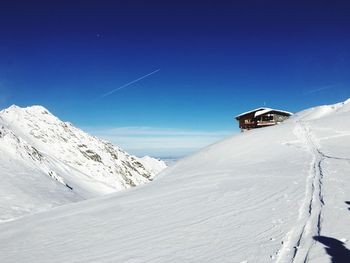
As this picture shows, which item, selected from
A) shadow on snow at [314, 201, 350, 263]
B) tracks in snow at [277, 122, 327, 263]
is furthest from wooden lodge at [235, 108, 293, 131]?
shadow on snow at [314, 201, 350, 263]

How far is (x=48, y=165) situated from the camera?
93.1 m

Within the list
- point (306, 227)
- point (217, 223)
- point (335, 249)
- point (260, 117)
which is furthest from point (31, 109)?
point (335, 249)

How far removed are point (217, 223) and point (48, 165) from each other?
89.5 m

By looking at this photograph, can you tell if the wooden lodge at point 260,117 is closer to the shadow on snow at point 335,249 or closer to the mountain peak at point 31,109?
the shadow on snow at point 335,249

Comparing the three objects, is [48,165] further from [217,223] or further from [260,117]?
[217,223]

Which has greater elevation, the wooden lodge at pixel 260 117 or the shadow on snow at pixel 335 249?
the wooden lodge at pixel 260 117

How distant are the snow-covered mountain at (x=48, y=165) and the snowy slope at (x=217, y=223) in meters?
18.8

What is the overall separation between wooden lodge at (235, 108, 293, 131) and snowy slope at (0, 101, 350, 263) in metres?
46.6

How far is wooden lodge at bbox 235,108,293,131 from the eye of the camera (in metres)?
68.8

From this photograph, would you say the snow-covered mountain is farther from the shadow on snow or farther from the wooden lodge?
the wooden lodge

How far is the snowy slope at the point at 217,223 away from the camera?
8.55 meters

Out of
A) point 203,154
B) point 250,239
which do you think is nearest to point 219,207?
point 250,239

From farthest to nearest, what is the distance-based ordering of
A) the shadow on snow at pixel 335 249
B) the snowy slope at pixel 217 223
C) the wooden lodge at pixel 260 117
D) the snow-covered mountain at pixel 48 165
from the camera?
the wooden lodge at pixel 260 117
the snow-covered mountain at pixel 48 165
the snowy slope at pixel 217 223
the shadow on snow at pixel 335 249

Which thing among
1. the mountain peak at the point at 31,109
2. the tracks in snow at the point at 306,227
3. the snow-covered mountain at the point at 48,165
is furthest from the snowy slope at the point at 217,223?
the mountain peak at the point at 31,109
